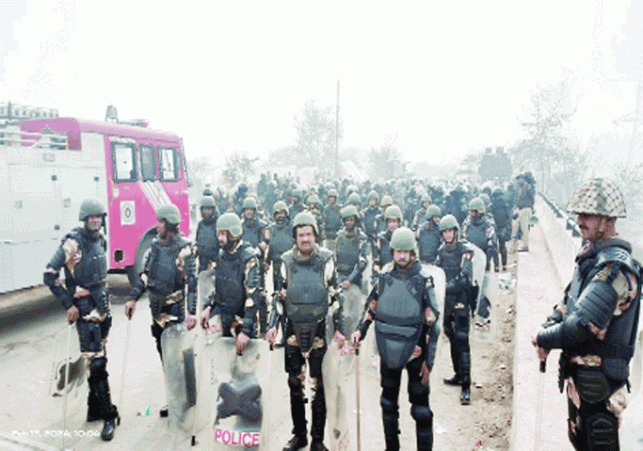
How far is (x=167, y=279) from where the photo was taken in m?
5.00

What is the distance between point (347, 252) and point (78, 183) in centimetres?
521

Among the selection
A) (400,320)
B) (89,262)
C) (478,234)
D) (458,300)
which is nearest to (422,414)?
(400,320)

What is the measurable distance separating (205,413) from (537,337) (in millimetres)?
3005

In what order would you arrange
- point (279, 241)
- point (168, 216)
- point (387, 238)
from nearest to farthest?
1. point (168, 216)
2. point (279, 241)
3. point (387, 238)

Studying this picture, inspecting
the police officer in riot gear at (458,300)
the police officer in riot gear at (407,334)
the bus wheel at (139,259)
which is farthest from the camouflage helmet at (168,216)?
the bus wheel at (139,259)

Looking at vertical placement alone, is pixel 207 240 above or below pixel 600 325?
below

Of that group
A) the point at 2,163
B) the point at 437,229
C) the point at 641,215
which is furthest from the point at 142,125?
the point at 641,215

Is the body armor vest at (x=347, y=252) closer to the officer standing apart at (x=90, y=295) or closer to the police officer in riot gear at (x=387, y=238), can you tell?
the police officer in riot gear at (x=387, y=238)

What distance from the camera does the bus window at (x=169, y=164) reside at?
10.2 metres

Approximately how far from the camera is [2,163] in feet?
23.7

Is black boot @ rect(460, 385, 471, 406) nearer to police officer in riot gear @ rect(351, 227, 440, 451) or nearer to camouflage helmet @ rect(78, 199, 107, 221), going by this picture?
police officer in riot gear @ rect(351, 227, 440, 451)

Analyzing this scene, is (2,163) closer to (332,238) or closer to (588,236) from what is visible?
A: (332,238)

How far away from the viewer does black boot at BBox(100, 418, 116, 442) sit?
4.66 m

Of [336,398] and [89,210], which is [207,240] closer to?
[89,210]
